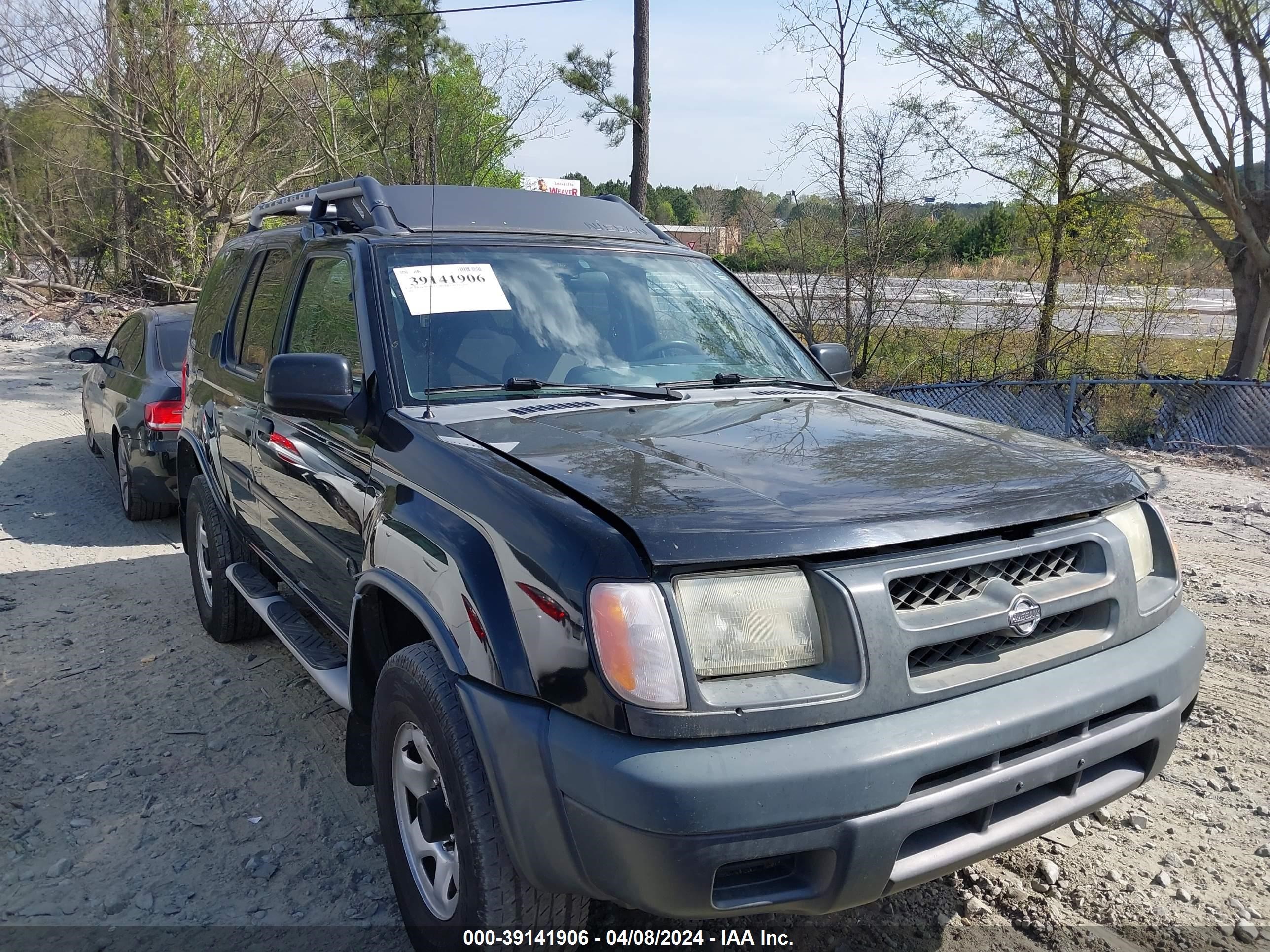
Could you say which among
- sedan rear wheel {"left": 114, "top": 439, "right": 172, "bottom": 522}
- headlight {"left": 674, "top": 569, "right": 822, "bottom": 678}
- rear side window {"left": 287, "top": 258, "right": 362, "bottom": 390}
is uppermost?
rear side window {"left": 287, "top": 258, "right": 362, "bottom": 390}

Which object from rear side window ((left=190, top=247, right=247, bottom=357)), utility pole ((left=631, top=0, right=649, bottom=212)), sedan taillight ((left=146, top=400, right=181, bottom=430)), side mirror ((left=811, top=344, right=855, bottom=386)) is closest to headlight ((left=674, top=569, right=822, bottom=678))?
side mirror ((left=811, top=344, right=855, bottom=386))

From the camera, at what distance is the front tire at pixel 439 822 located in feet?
7.11

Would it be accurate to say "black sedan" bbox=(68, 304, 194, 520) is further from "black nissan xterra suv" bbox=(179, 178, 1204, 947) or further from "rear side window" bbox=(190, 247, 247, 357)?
"black nissan xterra suv" bbox=(179, 178, 1204, 947)

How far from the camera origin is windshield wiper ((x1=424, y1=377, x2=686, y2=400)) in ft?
10.4

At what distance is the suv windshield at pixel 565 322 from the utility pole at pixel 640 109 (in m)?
10.8

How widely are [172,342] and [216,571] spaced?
10.8ft

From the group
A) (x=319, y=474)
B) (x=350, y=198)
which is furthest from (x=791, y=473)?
(x=350, y=198)

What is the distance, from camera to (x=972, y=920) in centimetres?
280

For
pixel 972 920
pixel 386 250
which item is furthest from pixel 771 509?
pixel 386 250

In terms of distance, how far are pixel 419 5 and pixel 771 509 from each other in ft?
68.4

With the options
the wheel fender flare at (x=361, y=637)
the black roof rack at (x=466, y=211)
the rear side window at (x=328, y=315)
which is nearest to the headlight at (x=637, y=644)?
the wheel fender flare at (x=361, y=637)

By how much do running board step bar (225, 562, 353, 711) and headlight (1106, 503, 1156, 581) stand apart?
7.30 feet

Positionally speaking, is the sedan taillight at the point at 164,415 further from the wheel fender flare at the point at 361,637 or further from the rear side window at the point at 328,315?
the wheel fender flare at the point at 361,637

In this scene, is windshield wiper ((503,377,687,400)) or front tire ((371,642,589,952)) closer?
front tire ((371,642,589,952))
